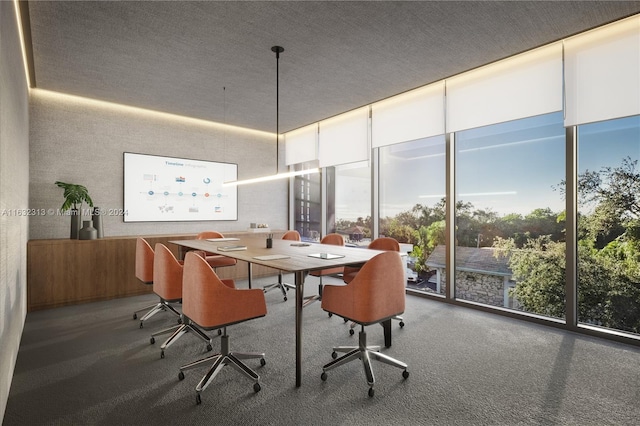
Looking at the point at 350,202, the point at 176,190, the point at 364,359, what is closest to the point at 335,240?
the point at 350,202

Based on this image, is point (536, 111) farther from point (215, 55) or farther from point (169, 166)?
point (169, 166)

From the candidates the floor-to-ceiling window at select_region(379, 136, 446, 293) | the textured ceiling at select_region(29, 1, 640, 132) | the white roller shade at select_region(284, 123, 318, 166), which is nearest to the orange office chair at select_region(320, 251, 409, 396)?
the textured ceiling at select_region(29, 1, 640, 132)

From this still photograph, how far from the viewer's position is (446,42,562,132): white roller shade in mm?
3869

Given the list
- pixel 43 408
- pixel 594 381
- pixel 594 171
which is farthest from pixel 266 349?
pixel 594 171

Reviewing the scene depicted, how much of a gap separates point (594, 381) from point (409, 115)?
12.9ft

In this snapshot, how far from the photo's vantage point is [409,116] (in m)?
5.26

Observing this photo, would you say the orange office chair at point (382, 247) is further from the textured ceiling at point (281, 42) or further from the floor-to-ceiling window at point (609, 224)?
the textured ceiling at point (281, 42)

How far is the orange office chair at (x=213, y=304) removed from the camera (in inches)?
94.9

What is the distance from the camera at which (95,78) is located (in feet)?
14.6

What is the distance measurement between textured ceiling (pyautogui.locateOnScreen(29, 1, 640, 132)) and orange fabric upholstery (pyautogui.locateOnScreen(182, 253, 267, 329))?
2275mm

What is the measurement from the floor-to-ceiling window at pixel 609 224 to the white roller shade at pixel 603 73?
0.64 feet

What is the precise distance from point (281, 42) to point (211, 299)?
2672 mm

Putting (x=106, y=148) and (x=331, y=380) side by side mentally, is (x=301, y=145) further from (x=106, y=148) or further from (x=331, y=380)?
(x=331, y=380)

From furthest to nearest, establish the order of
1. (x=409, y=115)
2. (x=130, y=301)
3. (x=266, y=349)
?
(x=409, y=115) → (x=130, y=301) → (x=266, y=349)
